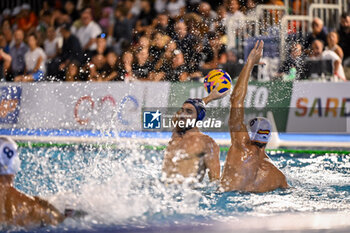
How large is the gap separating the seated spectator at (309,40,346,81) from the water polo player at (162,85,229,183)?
528 cm

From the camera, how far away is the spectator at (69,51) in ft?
34.6

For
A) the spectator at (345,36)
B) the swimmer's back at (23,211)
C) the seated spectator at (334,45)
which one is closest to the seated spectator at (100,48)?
the seated spectator at (334,45)

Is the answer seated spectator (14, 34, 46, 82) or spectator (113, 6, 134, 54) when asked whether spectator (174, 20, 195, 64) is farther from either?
seated spectator (14, 34, 46, 82)

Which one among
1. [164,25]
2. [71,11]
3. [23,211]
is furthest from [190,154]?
[71,11]

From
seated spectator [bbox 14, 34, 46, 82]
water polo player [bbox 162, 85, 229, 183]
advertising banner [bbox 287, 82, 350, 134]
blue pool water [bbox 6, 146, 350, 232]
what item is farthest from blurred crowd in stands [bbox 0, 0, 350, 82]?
water polo player [bbox 162, 85, 229, 183]

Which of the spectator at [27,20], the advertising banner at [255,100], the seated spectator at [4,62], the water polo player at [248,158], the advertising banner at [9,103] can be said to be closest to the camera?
the water polo player at [248,158]

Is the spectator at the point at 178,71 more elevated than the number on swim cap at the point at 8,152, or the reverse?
the spectator at the point at 178,71

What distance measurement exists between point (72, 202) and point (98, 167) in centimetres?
274

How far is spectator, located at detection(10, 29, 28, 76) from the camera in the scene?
11065 mm

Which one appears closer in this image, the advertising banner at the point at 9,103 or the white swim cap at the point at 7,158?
the white swim cap at the point at 7,158

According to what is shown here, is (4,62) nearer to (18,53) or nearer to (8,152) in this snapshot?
(18,53)

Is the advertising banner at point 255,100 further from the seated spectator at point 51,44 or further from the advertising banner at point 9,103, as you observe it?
the seated spectator at point 51,44

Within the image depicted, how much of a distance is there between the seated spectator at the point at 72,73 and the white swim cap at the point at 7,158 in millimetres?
6653

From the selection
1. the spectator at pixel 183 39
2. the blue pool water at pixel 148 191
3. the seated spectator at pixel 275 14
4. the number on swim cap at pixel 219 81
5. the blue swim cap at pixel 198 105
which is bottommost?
the blue pool water at pixel 148 191
